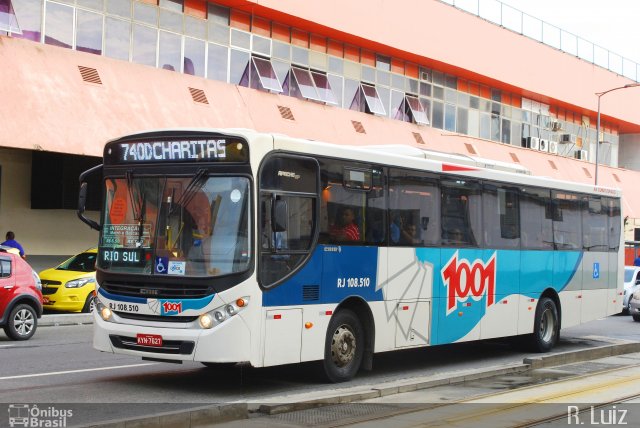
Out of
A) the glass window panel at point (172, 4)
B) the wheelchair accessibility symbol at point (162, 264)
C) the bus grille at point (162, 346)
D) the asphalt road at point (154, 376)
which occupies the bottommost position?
the asphalt road at point (154, 376)

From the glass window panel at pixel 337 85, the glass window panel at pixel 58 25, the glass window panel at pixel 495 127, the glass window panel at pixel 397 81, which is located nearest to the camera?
the glass window panel at pixel 58 25

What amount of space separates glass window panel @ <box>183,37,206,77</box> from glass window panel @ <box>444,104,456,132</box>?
1477cm

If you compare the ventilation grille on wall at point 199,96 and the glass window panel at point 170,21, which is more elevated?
the glass window panel at point 170,21

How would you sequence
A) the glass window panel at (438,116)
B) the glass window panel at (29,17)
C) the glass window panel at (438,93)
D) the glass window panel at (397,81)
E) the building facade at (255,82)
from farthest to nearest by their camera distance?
the glass window panel at (438,93), the glass window panel at (438,116), the glass window panel at (397,81), the glass window panel at (29,17), the building facade at (255,82)

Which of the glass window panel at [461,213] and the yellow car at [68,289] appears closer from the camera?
the glass window panel at [461,213]

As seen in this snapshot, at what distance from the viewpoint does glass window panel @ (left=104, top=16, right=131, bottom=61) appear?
86.4ft

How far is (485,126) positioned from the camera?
43.9m

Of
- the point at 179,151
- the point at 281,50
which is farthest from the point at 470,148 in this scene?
the point at 179,151

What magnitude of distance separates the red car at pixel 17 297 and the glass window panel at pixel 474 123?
93.7 feet

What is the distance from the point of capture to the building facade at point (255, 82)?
23.8 metres

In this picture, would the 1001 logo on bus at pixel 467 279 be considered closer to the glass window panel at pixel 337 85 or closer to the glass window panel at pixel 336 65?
the glass window panel at pixel 337 85

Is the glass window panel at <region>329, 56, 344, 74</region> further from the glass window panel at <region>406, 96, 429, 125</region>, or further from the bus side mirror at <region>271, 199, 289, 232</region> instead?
the bus side mirror at <region>271, 199, 289, 232</region>

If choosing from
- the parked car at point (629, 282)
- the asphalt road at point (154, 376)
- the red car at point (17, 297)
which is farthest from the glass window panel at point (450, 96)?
the red car at point (17, 297)

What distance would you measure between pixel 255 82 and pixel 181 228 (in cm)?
2078
